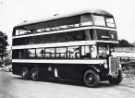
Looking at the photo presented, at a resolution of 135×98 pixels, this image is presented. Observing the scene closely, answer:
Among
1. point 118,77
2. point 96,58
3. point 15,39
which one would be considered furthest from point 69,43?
point 15,39

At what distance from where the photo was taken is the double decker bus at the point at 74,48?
16125mm

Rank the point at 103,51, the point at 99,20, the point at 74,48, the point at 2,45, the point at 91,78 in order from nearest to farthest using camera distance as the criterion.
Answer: the point at 91,78, the point at 103,51, the point at 99,20, the point at 74,48, the point at 2,45

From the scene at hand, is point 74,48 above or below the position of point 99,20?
below

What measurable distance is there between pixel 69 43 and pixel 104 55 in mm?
2223

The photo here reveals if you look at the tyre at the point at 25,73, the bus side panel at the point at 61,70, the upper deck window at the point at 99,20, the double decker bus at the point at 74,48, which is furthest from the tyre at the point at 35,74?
the upper deck window at the point at 99,20

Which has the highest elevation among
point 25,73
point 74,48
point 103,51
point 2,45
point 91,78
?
point 2,45

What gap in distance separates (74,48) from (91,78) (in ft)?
6.74

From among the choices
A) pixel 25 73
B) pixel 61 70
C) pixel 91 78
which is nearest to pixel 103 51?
pixel 91 78

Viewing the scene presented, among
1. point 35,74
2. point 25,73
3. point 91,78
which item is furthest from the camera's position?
point 25,73

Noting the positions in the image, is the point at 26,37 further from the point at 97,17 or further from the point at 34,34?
the point at 97,17

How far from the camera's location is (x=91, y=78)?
1628 centimetres

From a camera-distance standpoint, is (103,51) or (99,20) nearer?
(103,51)

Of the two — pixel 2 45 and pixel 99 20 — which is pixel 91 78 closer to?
pixel 99 20

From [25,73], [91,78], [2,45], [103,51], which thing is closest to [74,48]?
[103,51]
